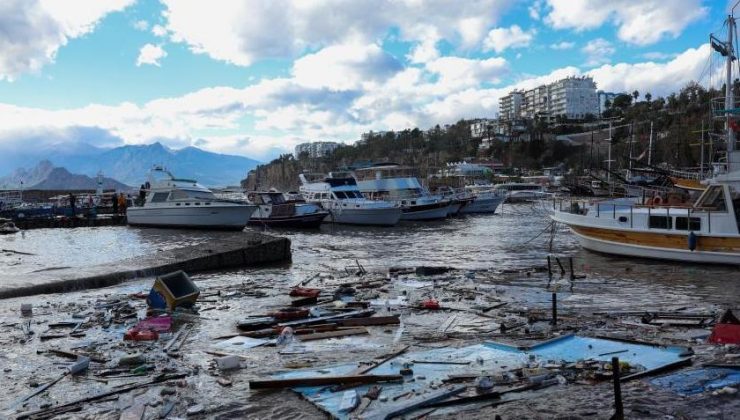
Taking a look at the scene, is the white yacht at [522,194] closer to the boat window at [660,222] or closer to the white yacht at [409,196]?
the white yacht at [409,196]

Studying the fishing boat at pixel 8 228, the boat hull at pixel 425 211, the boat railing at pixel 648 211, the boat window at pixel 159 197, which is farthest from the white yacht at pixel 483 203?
the fishing boat at pixel 8 228

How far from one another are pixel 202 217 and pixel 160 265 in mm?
17281

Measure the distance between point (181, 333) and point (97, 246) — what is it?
758 inches

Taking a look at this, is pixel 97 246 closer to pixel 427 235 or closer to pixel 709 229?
pixel 427 235

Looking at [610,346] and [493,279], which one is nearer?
[610,346]

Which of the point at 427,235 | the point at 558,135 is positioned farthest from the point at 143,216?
the point at 558,135

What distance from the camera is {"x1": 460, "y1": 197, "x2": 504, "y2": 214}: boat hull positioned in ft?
177

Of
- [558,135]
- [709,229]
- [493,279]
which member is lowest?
[493,279]

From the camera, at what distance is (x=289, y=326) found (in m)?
10.3

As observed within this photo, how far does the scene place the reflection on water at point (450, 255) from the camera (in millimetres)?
14891

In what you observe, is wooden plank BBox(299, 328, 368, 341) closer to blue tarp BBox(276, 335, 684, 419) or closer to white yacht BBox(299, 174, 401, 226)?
blue tarp BBox(276, 335, 684, 419)

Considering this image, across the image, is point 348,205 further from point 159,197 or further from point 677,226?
point 677,226

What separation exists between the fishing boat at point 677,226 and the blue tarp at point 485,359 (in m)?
12.9

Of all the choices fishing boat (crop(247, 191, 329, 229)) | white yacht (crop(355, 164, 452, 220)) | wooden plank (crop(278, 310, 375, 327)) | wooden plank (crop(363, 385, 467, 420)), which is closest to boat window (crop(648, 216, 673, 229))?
wooden plank (crop(278, 310, 375, 327))
